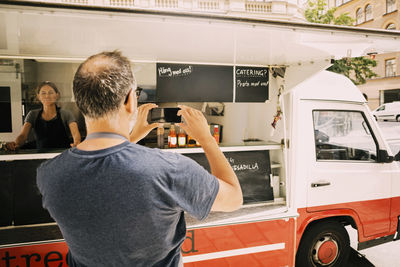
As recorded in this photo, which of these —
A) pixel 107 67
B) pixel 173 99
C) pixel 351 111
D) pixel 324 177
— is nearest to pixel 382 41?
pixel 351 111

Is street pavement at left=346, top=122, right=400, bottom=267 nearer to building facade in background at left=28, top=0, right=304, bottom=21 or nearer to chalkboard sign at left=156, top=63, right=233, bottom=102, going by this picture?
chalkboard sign at left=156, top=63, right=233, bottom=102

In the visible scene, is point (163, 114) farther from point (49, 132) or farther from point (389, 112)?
point (389, 112)

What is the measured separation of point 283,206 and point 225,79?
5.81ft

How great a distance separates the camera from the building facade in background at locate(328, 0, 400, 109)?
2661cm

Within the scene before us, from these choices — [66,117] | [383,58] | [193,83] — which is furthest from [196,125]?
[383,58]

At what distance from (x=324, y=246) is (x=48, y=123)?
3.80 meters

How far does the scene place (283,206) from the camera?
3414 millimetres

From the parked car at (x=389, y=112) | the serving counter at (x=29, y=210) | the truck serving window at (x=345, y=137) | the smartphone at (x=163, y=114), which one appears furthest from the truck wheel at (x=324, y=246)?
the parked car at (x=389, y=112)

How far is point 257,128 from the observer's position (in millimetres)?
4246

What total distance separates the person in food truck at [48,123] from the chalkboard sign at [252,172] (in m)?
1.62

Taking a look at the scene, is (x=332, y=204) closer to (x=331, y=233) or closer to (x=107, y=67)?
(x=331, y=233)

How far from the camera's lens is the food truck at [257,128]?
235 cm

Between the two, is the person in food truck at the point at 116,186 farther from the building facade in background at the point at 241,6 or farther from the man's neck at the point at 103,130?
the building facade in background at the point at 241,6

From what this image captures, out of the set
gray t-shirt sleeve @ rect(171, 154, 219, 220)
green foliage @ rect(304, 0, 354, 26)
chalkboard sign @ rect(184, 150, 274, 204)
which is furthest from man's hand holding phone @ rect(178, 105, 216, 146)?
green foliage @ rect(304, 0, 354, 26)
